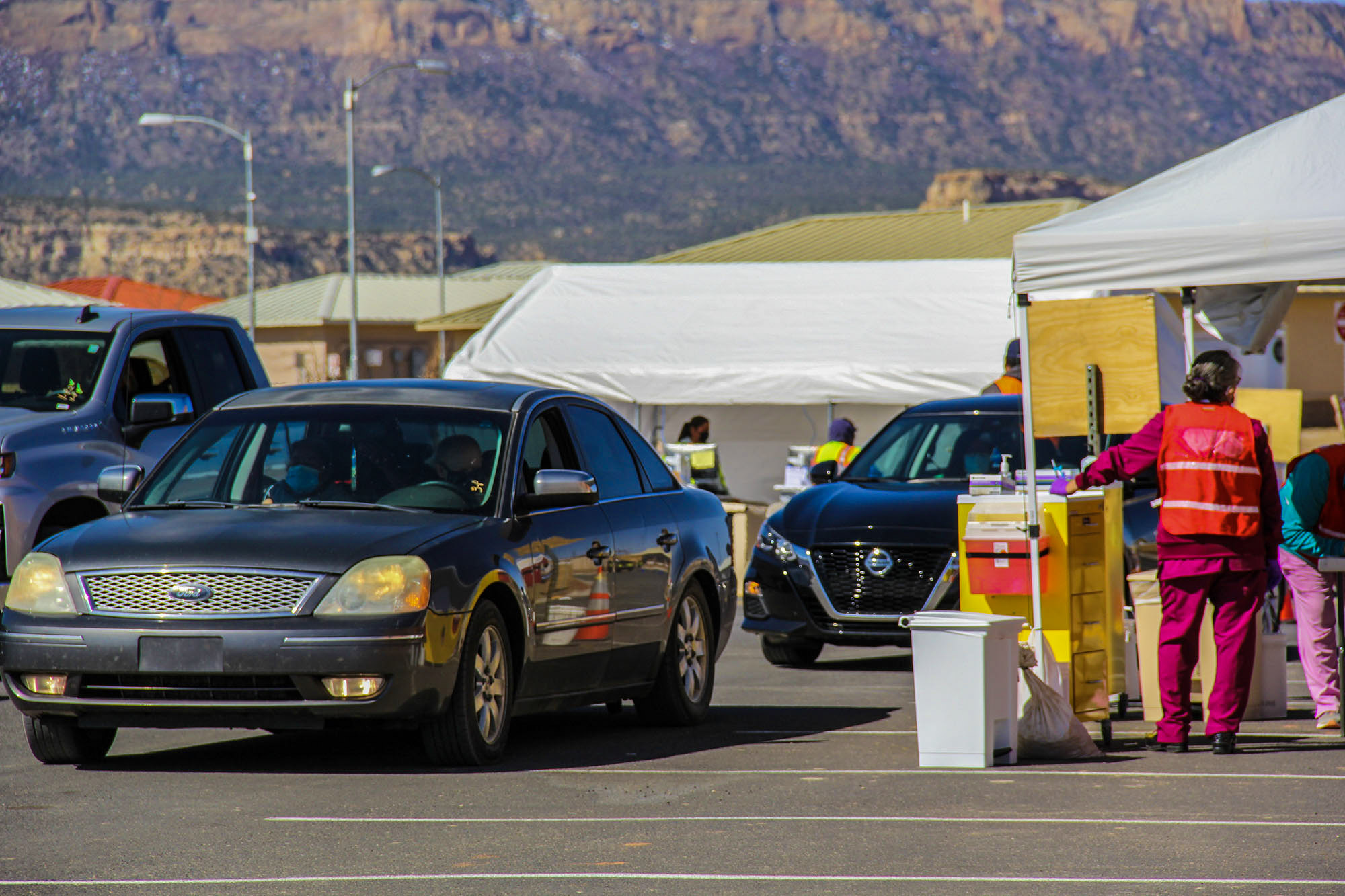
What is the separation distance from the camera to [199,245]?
144m

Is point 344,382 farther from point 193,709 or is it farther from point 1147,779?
point 1147,779

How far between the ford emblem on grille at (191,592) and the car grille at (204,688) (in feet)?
0.98

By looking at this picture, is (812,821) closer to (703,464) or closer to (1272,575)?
(1272,575)

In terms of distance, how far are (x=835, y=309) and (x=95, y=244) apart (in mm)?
124377

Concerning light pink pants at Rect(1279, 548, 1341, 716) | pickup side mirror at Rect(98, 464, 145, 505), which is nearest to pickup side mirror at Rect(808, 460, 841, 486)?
light pink pants at Rect(1279, 548, 1341, 716)

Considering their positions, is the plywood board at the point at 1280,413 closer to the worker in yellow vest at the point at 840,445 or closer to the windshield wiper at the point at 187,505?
the worker in yellow vest at the point at 840,445

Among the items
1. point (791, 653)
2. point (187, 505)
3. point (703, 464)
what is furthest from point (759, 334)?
point (187, 505)

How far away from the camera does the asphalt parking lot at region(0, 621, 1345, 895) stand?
6.25 m

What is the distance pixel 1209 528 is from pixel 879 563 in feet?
13.2

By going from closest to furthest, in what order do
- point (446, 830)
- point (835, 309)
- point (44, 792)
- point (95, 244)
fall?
A: point (446, 830) → point (44, 792) → point (835, 309) → point (95, 244)

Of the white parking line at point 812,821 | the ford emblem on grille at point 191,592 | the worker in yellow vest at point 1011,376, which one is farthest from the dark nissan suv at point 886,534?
the ford emblem on grille at point 191,592

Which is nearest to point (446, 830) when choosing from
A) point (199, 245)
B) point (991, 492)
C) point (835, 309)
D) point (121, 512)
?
point (121, 512)

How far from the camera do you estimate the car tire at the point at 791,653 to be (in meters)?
13.7

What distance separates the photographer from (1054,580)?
949 cm
